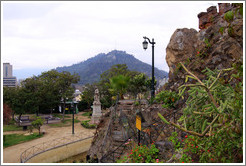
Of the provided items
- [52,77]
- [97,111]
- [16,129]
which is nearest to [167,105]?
[97,111]

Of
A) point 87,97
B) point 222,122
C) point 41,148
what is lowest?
point 41,148

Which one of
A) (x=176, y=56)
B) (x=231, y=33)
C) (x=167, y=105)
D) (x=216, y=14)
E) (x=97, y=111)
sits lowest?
(x=97, y=111)

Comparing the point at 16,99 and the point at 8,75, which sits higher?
the point at 8,75

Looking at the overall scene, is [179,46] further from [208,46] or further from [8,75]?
[8,75]

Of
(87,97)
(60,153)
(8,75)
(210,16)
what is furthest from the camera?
(87,97)

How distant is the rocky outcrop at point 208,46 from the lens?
6.96 m

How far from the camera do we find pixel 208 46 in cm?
847

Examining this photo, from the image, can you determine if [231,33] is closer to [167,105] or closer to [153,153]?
[153,153]

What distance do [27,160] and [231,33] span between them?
12.0 metres

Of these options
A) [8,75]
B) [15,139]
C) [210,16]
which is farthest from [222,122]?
[8,75]

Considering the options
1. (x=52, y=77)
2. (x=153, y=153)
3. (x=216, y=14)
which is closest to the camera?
(x=153, y=153)

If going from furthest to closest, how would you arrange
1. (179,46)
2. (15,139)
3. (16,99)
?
(16,99)
(15,139)
(179,46)

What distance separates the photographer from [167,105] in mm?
8492

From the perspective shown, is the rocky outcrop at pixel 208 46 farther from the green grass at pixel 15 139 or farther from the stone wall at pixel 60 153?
the green grass at pixel 15 139
